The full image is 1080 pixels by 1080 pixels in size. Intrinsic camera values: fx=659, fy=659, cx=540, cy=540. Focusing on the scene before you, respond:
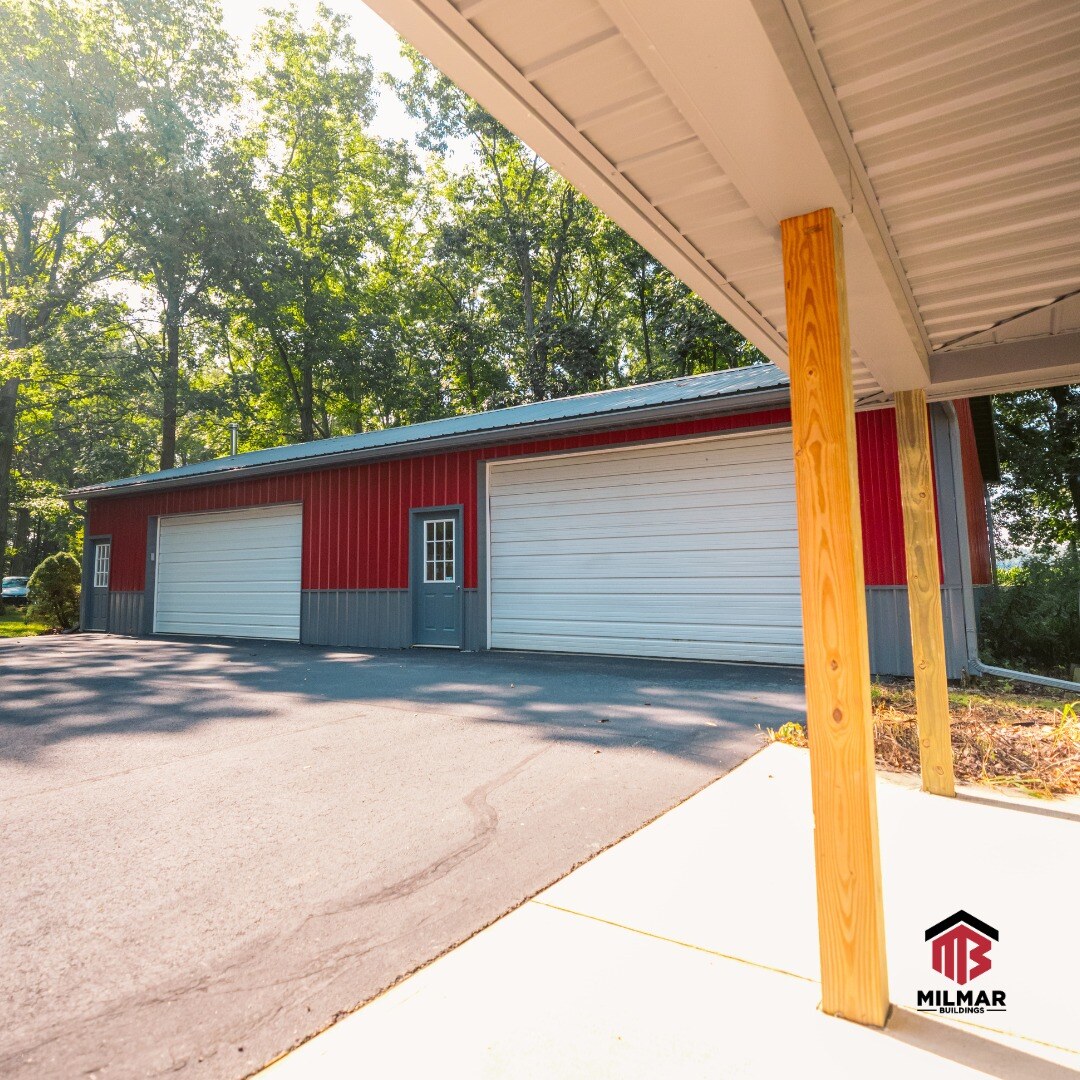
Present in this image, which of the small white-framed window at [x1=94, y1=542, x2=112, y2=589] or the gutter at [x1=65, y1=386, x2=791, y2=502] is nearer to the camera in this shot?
the gutter at [x1=65, y1=386, x2=791, y2=502]

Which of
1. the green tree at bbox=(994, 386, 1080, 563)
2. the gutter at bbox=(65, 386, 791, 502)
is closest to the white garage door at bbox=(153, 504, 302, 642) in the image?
the gutter at bbox=(65, 386, 791, 502)

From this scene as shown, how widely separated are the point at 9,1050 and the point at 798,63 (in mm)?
2875

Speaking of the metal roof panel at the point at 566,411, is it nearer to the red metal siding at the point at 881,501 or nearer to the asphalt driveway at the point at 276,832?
the red metal siding at the point at 881,501

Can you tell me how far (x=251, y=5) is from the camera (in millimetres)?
24250

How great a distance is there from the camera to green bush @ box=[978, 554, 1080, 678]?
26.8 feet

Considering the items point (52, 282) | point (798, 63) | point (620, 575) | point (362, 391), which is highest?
point (52, 282)

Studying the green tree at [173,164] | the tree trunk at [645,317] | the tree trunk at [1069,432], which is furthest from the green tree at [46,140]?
the tree trunk at [1069,432]

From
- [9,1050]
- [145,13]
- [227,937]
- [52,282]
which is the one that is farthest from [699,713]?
[145,13]

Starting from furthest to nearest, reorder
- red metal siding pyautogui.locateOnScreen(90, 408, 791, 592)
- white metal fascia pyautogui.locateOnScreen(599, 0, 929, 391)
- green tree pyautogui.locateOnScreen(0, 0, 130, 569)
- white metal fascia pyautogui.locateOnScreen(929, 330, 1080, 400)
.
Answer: green tree pyautogui.locateOnScreen(0, 0, 130, 569) → red metal siding pyautogui.locateOnScreen(90, 408, 791, 592) → white metal fascia pyautogui.locateOnScreen(929, 330, 1080, 400) → white metal fascia pyautogui.locateOnScreen(599, 0, 929, 391)

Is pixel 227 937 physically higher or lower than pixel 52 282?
lower

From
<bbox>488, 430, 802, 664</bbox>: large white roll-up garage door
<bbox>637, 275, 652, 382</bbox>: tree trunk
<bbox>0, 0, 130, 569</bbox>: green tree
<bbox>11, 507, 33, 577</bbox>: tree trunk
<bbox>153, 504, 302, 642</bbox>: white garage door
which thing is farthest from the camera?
<bbox>11, 507, 33, 577</bbox>: tree trunk

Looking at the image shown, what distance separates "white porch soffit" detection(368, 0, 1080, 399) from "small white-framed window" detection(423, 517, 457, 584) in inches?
315

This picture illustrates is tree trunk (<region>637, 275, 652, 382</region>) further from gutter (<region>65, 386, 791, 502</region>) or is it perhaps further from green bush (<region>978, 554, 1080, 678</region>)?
green bush (<region>978, 554, 1080, 678</region>)

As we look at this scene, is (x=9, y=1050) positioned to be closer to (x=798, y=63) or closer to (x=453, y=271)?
(x=798, y=63)
